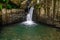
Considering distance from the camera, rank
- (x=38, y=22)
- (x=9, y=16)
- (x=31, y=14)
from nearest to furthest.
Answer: (x=9, y=16), (x=38, y=22), (x=31, y=14)

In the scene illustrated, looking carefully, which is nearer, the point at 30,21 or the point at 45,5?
the point at 45,5

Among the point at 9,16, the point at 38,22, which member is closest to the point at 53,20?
the point at 38,22

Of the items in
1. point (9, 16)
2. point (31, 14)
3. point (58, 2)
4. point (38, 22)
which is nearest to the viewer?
point (58, 2)

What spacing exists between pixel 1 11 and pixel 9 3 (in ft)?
7.83

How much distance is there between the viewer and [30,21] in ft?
65.4

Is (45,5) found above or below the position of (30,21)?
above

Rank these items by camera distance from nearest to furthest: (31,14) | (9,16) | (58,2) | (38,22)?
(58,2), (9,16), (38,22), (31,14)

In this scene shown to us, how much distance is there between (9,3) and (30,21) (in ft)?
12.3

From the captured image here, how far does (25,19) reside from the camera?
2003 cm

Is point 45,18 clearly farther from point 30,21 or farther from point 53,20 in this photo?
point 30,21

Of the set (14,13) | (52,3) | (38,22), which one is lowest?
(38,22)

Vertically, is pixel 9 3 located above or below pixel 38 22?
above

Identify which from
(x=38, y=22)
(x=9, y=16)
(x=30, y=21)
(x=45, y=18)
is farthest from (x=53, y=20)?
(x=9, y=16)

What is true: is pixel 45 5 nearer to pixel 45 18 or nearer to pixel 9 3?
pixel 45 18
